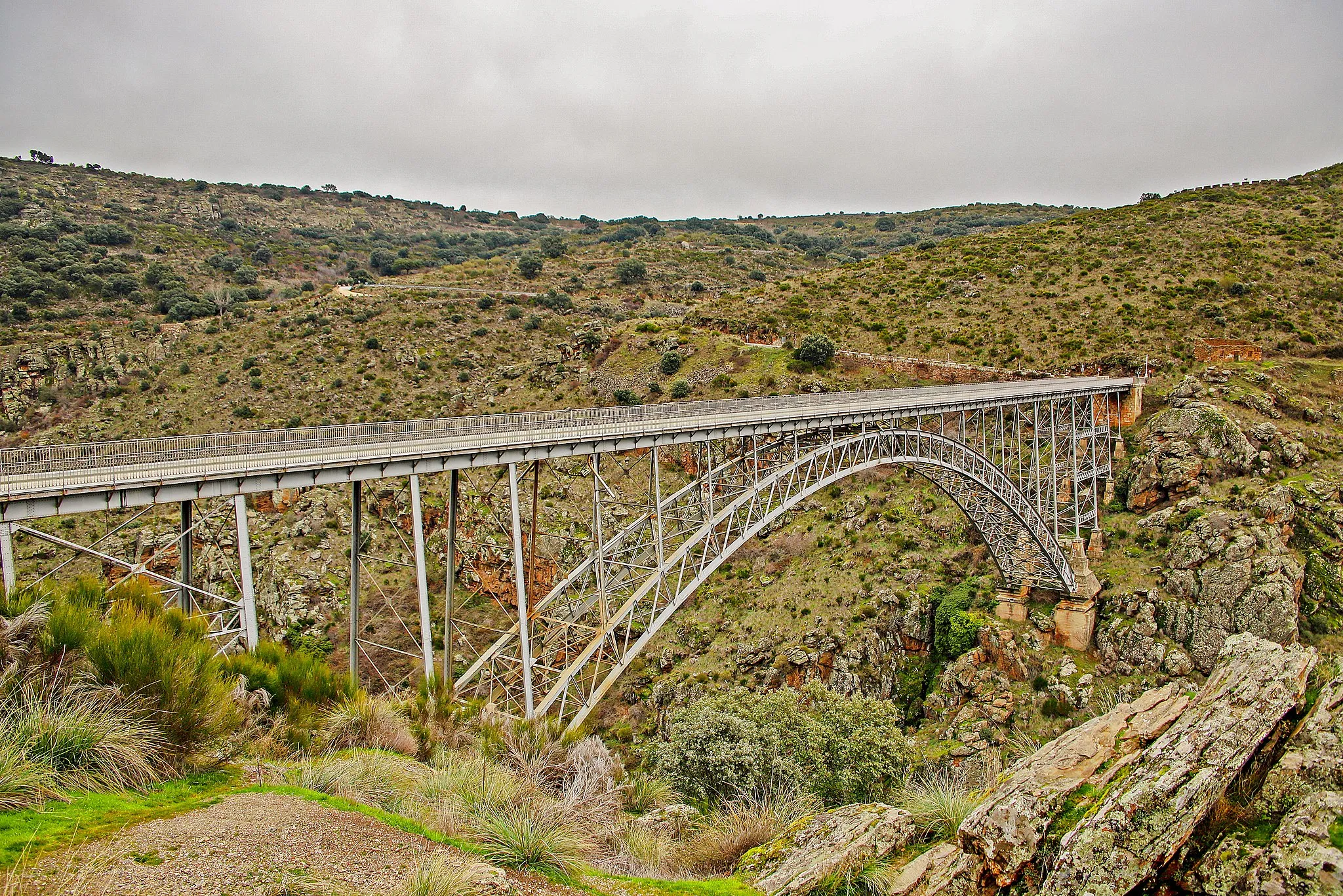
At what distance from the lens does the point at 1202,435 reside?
3097 cm

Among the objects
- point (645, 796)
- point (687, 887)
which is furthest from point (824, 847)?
point (645, 796)

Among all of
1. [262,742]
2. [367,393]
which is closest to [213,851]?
[262,742]

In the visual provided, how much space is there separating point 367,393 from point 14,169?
81.4 m

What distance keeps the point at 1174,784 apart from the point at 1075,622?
24.7 m

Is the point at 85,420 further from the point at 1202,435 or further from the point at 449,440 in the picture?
the point at 1202,435

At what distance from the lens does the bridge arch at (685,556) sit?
1541 centimetres

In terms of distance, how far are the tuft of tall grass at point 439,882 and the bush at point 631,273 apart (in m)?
73.2

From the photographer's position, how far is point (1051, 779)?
320 inches

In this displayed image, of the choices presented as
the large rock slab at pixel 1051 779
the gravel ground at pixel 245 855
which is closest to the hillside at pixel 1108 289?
the large rock slab at pixel 1051 779

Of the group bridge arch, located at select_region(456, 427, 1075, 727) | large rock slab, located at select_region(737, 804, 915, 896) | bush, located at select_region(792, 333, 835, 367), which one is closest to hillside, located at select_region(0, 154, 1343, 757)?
bush, located at select_region(792, 333, 835, 367)

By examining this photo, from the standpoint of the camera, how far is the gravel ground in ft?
15.3

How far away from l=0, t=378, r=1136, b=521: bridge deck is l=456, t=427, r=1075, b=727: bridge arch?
121 centimetres

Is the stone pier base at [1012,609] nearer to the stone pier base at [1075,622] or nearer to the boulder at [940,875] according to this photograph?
the stone pier base at [1075,622]

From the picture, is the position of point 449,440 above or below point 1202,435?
above
